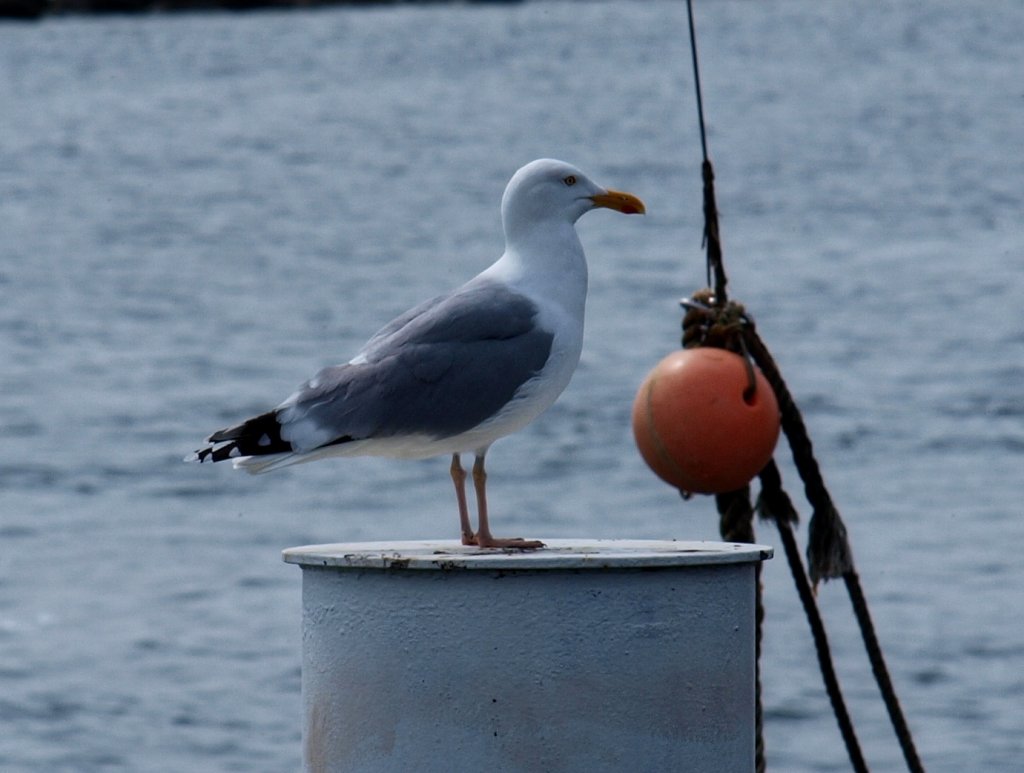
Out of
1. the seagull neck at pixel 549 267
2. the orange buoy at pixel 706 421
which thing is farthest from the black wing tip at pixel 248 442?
the orange buoy at pixel 706 421

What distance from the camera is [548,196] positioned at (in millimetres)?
4531

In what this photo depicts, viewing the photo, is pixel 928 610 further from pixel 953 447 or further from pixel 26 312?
pixel 26 312

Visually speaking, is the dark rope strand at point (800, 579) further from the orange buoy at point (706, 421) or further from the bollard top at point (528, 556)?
the bollard top at point (528, 556)

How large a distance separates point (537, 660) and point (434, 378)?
85 centimetres

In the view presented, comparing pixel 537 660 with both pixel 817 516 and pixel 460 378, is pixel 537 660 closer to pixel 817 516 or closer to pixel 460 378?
pixel 460 378

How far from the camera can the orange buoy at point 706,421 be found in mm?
4875

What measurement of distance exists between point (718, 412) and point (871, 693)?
565cm

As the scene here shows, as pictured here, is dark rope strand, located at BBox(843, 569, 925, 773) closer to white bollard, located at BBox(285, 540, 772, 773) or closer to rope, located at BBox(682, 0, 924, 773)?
rope, located at BBox(682, 0, 924, 773)

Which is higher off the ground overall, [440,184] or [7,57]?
[7,57]

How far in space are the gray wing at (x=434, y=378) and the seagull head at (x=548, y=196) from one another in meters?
0.22

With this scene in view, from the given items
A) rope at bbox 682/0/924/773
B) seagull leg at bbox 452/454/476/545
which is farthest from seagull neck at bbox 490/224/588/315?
rope at bbox 682/0/924/773

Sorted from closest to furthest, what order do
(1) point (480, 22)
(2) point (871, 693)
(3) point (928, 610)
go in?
(2) point (871, 693) < (3) point (928, 610) < (1) point (480, 22)

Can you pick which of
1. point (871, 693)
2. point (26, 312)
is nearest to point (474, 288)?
point (871, 693)

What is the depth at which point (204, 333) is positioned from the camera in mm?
19234
